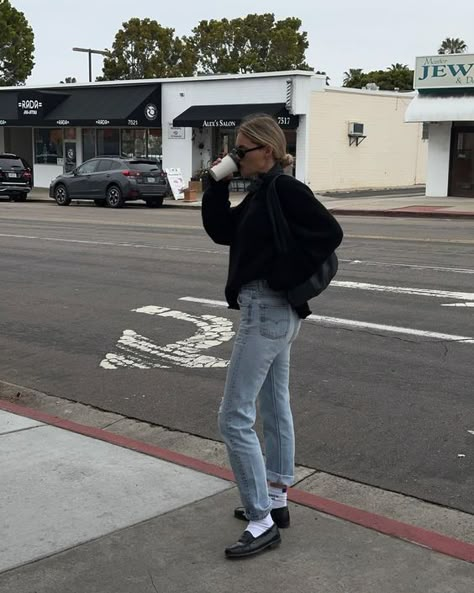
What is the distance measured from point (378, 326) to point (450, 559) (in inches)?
191

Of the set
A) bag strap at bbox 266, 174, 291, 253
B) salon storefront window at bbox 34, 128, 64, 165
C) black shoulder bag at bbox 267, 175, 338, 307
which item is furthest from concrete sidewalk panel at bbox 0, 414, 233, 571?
salon storefront window at bbox 34, 128, 64, 165

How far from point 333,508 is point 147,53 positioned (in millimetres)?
71815

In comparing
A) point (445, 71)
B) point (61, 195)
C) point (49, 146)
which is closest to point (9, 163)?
point (61, 195)

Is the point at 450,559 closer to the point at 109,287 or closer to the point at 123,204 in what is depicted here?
the point at 109,287

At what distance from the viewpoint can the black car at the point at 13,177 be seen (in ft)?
103

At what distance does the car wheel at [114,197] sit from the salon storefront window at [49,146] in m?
11.9

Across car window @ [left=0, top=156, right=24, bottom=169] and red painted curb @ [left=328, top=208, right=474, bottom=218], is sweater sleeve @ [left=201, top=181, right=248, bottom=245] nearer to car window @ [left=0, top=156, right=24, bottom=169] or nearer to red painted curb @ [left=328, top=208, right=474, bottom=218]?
red painted curb @ [left=328, top=208, right=474, bottom=218]

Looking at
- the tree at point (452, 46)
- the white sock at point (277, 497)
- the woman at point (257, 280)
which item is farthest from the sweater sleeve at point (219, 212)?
the tree at point (452, 46)

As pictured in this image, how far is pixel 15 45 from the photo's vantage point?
59.4 m

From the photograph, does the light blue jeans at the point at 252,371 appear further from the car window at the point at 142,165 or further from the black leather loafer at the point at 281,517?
the car window at the point at 142,165

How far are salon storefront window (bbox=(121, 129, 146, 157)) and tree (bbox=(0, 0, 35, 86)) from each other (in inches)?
1033

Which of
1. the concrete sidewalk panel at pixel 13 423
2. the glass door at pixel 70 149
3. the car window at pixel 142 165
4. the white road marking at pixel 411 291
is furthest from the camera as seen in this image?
the glass door at pixel 70 149

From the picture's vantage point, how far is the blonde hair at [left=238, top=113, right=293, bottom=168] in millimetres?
3539

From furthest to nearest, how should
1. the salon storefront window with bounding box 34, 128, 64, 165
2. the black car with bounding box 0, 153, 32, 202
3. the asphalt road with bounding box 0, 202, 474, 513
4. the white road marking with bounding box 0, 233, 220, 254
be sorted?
the salon storefront window with bounding box 34, 128, 64, 165 → the black car with bounding box 0, 153, 32, 202 → the white road marking with bounding box 0, 233, 220, 254 → the asphalt road with bounding box 0, 202, 474, 513
